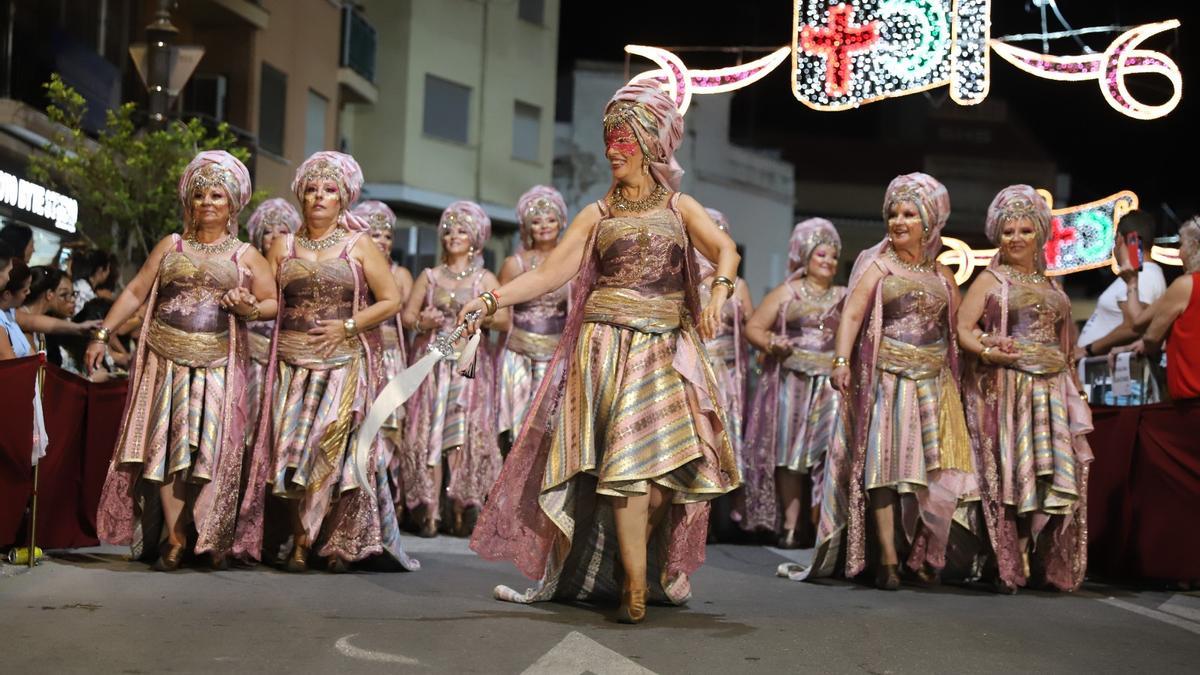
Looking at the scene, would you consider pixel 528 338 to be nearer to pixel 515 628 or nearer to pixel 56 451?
pixel 56 451

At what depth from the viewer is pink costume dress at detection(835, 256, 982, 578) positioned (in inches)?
346

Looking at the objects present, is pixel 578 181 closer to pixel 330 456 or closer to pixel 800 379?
pixel 800 379

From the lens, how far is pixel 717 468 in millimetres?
7223

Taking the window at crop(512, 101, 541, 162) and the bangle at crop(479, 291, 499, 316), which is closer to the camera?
the bangle at crop(479, 291, 499, 316)

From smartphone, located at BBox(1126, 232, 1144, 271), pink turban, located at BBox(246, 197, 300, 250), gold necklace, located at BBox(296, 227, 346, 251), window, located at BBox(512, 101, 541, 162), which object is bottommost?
gold necklace, located at BBox(296, 227, 346, 251)

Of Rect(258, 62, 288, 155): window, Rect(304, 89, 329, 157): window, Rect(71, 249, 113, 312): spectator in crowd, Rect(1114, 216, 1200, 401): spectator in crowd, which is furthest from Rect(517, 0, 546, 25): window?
Rect(1114, 216, 1200, 401): spectator in crowd

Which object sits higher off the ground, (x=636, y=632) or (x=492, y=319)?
(x=492, y=319)

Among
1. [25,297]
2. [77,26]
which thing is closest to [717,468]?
[25,297]

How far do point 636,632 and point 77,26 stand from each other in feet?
61.9

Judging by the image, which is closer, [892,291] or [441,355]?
[441,355]

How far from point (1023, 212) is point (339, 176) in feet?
11.8

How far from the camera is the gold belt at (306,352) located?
28.3 feet

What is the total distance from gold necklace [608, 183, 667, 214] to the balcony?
26.8m

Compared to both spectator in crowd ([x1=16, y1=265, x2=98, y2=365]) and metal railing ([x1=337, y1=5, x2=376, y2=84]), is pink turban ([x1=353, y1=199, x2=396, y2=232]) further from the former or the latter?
metal railing ([x1=337, y1=5, x2=376, y2=84])
